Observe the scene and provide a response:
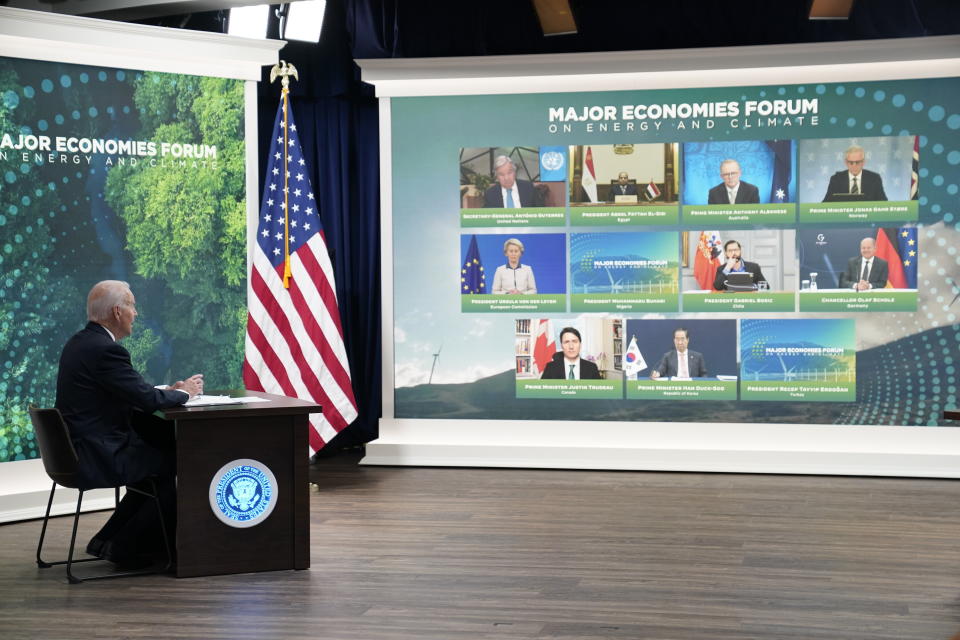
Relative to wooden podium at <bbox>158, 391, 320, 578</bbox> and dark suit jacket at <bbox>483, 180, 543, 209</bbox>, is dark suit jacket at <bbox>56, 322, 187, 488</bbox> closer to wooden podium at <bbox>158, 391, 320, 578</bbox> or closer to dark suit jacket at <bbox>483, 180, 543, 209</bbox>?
wooden podium at <bbox>158, 391, 320, 578</bbox>

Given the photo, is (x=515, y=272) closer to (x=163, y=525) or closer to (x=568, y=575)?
(x=568, y=575)

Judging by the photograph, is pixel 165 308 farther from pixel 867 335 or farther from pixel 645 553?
pixel 867 335

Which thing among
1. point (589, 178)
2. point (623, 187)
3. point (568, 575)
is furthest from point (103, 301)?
point (623, 187)

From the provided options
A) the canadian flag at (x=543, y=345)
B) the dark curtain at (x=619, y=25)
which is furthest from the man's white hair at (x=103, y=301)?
the dark curtain at (x=619, y=25)

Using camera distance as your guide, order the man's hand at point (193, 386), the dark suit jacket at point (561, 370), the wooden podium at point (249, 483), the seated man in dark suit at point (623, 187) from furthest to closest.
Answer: the dark suit jacket at point (561, 370), the seated man in dark suit at point (623, 187), the man's hand at point (193, 386), the wooden podium at point (249, 483)

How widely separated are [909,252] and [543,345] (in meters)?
2.70

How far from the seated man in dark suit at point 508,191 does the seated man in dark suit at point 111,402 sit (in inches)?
143

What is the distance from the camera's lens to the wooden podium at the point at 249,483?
517 centimetres

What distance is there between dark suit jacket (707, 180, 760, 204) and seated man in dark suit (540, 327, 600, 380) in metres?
1.42

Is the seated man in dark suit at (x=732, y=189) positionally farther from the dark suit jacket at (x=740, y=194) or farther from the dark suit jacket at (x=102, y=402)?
the dark suit jacket at (x=102, y=402)

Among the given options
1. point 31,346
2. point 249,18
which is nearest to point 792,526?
point 31,346

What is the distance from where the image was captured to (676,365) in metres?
8.28

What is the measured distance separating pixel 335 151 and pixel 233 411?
4.51 metres

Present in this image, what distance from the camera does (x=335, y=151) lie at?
30.5ft
